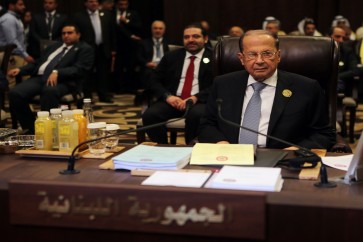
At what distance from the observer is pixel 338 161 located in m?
2.86

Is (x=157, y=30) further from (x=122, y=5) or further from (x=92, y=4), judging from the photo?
(x=122, y=5)

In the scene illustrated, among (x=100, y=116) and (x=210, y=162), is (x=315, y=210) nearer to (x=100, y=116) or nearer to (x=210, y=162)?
(x=210, y=162)

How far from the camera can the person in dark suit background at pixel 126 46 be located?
1178 cm

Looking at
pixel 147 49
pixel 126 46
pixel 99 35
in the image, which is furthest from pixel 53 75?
pixel 126 46

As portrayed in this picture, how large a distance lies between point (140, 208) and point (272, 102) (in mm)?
1779

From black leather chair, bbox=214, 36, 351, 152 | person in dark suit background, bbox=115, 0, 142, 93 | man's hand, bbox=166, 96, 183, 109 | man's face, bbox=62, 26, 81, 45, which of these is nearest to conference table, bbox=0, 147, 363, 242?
black leather chair, bbox=214, 36, 351, 152

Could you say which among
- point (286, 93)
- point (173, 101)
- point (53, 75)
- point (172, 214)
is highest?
point (286, 93)

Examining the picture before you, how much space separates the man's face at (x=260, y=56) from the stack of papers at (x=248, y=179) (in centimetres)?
A: 129

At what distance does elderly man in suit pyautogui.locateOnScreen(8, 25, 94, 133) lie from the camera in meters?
6.99

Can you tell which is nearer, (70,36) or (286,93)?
(286,93)

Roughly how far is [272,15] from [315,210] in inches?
424

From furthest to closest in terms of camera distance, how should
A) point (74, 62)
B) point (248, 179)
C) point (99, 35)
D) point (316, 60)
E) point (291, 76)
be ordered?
point (99, 35)
point (74, 62)
point (316, 60)
point (291, 76)
point (248, 179)

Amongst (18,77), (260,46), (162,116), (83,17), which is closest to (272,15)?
(83,17)

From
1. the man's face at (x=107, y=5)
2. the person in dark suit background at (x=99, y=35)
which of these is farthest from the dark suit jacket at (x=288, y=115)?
the man's face at (x=107, y=5)
